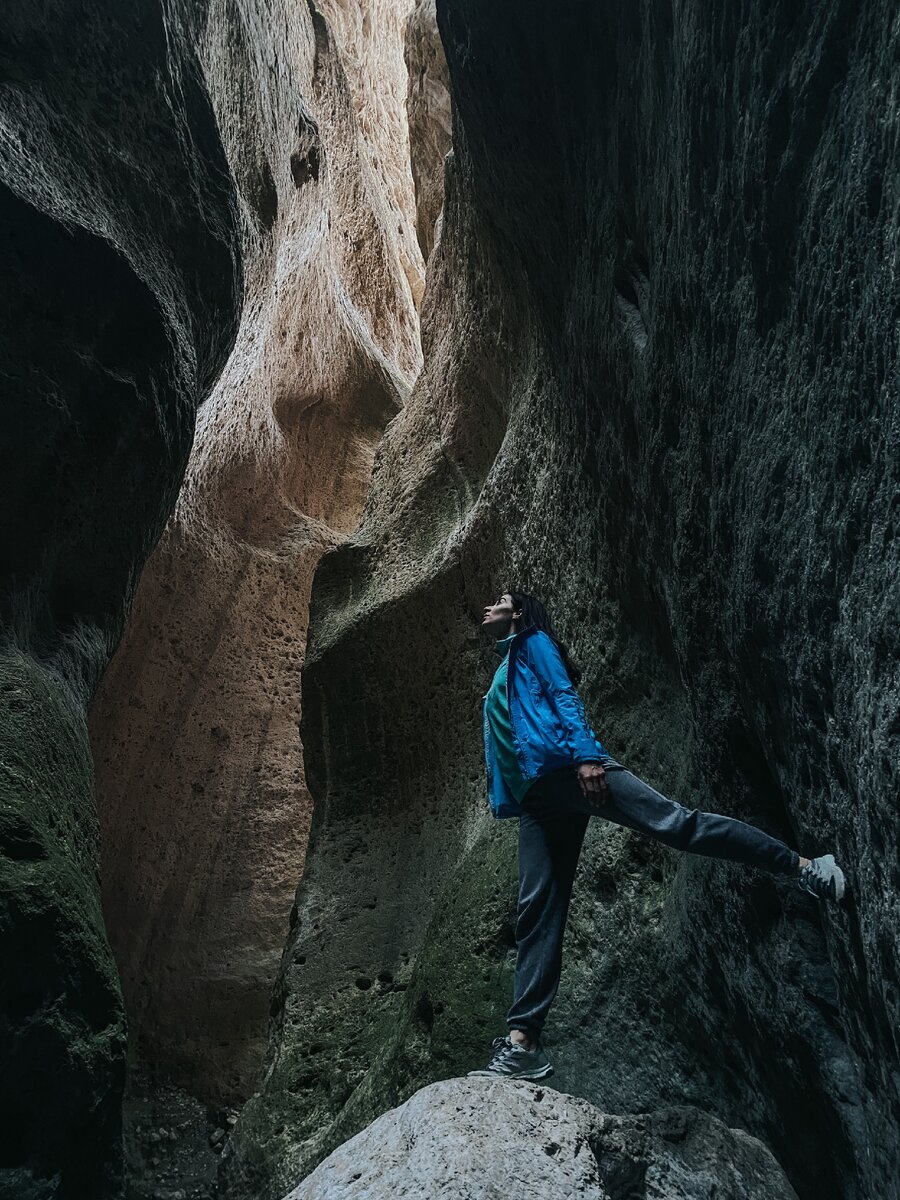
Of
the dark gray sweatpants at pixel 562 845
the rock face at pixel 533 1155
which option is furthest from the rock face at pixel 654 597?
the rock face at pixel 533 1155

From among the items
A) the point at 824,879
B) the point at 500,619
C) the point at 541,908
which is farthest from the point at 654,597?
the point at 824,879

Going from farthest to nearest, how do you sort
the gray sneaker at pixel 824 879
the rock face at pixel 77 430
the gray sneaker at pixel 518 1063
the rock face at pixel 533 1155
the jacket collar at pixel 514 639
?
the rock face at pixel 77 430 → the jacket collar at pixel 514 639 → the gray sneaker at pixel 518 1063 → the gray sneaker at pixel 824 879 → the rock face at pixel 533 1155

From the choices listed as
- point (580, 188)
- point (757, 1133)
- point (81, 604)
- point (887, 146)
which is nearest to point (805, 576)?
point (887, 146)

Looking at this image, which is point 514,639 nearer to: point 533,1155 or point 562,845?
point 562,845

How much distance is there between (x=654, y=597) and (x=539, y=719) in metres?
1.19

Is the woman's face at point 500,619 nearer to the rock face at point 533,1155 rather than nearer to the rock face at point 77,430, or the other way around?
the rock face at point 533,1155

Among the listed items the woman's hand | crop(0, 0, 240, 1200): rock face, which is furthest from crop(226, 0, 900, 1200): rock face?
crop(0, 0, 240, 1200): rock face

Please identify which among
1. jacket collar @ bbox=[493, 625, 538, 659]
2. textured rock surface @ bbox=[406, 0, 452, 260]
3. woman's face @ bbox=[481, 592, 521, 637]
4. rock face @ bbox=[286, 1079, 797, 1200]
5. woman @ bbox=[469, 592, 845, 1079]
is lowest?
rock face @ bbox=[286, 1079, 797, 1200]

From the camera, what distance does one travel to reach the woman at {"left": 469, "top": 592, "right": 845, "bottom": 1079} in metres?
2.85

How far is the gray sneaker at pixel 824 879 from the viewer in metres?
2.49

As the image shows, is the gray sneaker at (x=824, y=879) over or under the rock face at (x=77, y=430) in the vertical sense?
under

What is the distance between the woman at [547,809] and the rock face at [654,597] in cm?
30

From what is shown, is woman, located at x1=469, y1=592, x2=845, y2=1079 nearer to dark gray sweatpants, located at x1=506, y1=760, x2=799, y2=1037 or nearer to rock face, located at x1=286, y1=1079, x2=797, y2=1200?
dark gray sweatpants, located at x1=506, y1=760, x2=799, y2=1037

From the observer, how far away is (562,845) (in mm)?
3229
